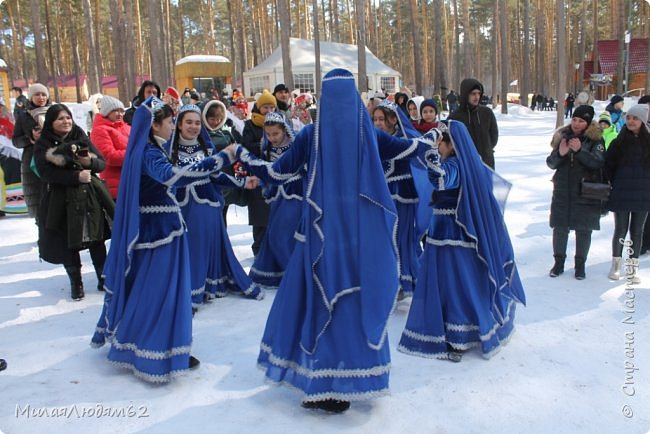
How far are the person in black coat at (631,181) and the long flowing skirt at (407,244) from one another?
6.48 ft

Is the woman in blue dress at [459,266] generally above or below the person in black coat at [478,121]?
below

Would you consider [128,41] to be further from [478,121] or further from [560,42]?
[478,121]

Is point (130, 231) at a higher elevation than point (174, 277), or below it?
higher

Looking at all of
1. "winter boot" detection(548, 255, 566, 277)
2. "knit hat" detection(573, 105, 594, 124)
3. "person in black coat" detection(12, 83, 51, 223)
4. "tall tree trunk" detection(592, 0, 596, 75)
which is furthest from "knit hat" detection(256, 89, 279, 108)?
→ "tall tree trunk" detection(592, 0, 596, 75)

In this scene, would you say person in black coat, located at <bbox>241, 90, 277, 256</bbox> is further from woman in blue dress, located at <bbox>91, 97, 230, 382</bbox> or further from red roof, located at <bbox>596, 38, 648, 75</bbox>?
red roof, located at <bbox>596, 38, 648, 75</bbox>

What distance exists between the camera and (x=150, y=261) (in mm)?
3404

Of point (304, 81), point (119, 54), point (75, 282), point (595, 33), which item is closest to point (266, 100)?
point (75, 282)

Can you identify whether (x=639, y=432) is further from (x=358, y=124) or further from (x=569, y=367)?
(x=358, y=124)

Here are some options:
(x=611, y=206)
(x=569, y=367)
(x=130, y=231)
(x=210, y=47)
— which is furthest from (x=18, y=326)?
(x=210, y=47)

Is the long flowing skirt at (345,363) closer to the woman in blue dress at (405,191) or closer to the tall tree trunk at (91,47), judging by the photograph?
the woman in blue dress at (405,191)

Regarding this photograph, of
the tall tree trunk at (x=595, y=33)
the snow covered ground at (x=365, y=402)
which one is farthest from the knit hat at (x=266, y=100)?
the tall tree trunk at (x=595, y=33)

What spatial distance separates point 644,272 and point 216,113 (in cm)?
463

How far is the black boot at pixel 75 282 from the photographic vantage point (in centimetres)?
492

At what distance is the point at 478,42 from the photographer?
173 ft
